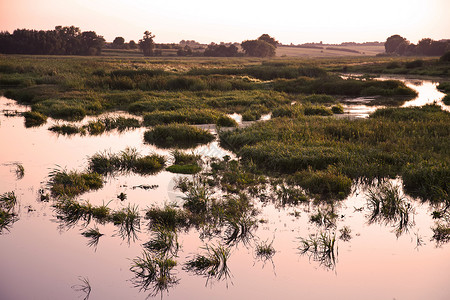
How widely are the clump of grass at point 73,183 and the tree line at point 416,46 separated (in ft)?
443

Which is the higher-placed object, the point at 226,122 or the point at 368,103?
the point at 226,122

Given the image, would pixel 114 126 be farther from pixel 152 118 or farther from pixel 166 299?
pixel 166 299

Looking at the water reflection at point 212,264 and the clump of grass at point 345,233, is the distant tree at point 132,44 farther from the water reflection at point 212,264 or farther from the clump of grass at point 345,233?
the water reflection at point 212,264

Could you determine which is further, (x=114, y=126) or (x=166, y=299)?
(x=114, y=126)

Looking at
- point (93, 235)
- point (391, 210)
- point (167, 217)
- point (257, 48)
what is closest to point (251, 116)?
point (391, 210)

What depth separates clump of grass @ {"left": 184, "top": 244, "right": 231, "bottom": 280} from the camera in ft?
24.0

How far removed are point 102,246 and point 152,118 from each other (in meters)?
14.8

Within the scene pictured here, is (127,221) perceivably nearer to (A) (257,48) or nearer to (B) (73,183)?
(B) (73,183)

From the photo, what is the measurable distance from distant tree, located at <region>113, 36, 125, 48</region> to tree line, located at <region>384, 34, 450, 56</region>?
106234 millimetres

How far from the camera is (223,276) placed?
722 centimetres

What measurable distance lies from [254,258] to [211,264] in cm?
86

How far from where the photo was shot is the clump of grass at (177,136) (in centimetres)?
1794

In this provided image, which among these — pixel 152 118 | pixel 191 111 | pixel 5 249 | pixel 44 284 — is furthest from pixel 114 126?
pixel 44 284

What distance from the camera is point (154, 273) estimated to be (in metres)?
7.22
